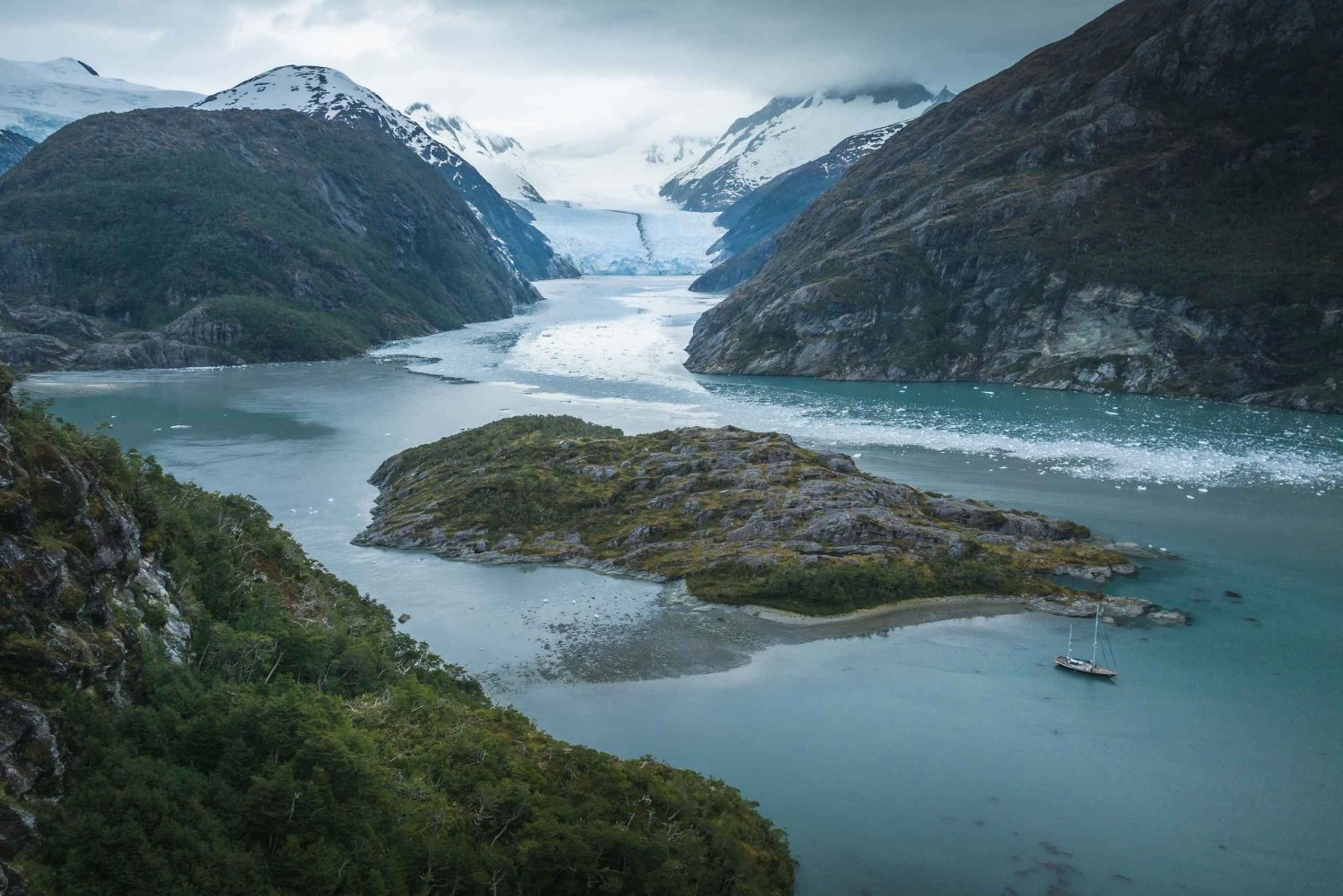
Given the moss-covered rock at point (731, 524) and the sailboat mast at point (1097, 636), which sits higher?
the moss-covered rock at point (731, 524)

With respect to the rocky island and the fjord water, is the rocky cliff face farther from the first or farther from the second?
the rocky island

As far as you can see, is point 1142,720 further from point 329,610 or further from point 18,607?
point 18,607

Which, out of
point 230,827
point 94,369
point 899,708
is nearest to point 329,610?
point 230,827

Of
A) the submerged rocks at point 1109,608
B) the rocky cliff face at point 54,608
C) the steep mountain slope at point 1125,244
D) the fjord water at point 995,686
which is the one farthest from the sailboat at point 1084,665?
the steep mountain slope at point 1125,244

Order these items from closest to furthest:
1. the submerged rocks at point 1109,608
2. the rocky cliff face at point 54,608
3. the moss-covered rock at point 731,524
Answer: the rocky cliff face at point 54,608 → the submerged rocks at point 1109,608 → the moss-covered rock at point 731,524

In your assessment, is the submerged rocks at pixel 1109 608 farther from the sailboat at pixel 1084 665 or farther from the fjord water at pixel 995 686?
the sailboat at pixel 1084 665

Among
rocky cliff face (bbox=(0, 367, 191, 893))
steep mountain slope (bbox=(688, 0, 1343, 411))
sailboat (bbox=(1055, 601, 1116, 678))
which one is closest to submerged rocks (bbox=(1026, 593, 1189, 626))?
sailboat (bbox=(1055, 601, 1116, 678))

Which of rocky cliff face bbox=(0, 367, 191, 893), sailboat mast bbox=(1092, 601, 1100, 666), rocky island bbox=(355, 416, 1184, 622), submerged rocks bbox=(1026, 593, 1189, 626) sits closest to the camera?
rocky cliff face bbox=(0, 367, 191, 893)
